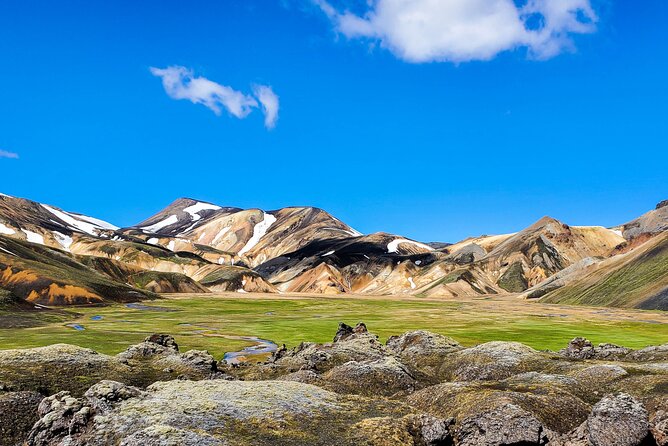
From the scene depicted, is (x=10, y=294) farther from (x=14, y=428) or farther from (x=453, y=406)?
(x=453, y=406)

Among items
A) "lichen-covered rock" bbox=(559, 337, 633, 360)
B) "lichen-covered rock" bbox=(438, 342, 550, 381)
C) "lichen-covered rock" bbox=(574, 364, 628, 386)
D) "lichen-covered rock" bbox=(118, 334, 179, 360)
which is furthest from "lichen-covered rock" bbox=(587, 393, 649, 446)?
"lichen-covered rock" bbox=(118, 334, 179, 360)

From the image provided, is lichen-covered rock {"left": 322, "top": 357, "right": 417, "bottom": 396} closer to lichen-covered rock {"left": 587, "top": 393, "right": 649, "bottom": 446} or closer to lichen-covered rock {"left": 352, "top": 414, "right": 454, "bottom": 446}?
lichen-covered rock {"left": 352, "top": 414, "right": 454, "bottom": 446}

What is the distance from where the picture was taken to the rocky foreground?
2849cm

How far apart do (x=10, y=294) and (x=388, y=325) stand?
414ft

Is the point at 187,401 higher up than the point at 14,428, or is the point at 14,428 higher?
the point at 187,401

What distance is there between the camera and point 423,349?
61.6 meters

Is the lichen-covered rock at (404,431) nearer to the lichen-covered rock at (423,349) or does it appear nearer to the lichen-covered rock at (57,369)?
the lichen-covered rock at (423,349)

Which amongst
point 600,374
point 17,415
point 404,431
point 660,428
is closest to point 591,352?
point 600,374

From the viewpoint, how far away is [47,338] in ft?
306

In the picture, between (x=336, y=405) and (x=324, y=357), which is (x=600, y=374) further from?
(x=324, y=357)

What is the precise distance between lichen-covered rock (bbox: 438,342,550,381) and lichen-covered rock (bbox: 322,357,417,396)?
7.10 meters

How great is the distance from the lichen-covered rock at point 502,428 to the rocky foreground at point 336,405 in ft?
0.20

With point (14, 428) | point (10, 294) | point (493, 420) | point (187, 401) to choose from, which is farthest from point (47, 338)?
A: point (10, 294)

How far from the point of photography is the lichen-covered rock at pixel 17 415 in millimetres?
32406
